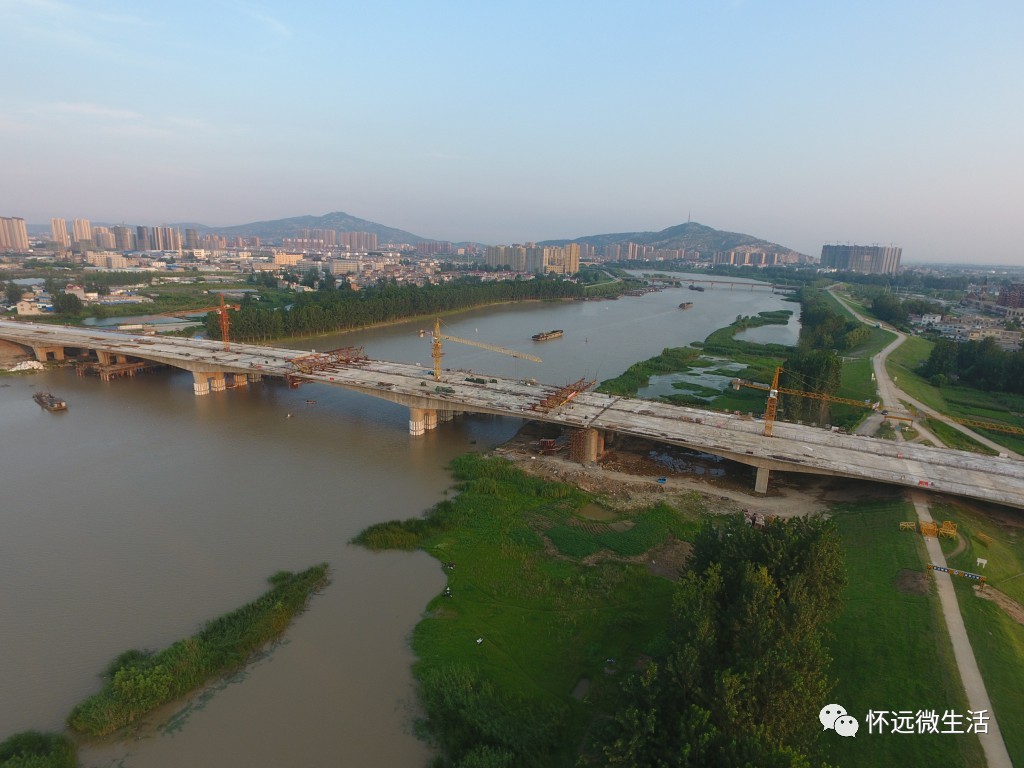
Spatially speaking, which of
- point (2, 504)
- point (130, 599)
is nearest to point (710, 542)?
point (130, 599)

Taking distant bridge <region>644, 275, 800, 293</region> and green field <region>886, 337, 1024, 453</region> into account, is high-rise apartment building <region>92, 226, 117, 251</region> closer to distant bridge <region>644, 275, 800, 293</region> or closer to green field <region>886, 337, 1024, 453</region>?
distant bridge <region>644, 275, 800, 293</region>

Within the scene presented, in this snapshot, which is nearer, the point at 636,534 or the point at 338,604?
the point at 338,604

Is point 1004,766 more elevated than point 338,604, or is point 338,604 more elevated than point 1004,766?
point 1004,766

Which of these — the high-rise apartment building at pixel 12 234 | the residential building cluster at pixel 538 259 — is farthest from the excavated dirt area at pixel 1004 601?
the high-rise apartment building at pixel 12 234

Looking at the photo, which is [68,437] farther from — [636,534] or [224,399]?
[636,534]

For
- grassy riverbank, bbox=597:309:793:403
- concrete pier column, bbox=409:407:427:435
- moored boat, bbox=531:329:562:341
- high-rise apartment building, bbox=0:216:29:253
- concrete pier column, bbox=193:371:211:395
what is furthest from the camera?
high-rise apartment building, bbox=0:216:29:253

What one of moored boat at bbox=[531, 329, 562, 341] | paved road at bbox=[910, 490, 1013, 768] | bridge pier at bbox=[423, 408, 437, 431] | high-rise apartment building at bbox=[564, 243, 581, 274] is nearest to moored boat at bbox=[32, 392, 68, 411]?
bridge pier at bbox=[423, 408, 437, 431]
